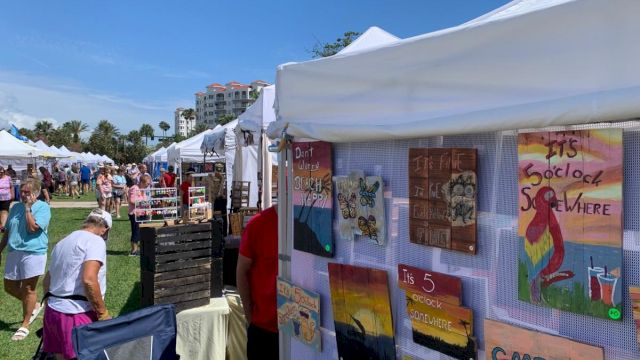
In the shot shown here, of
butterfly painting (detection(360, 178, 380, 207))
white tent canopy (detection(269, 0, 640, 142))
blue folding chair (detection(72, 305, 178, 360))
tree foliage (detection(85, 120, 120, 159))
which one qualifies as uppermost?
tree foliage (detection(85, 120, 120, 159))

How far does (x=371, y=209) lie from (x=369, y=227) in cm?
9

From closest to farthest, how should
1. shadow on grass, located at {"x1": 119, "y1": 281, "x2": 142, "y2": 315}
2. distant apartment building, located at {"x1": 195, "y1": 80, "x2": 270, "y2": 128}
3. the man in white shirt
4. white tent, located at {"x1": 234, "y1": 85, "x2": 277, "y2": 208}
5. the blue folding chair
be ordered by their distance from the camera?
the blue folding chair, the man in white shirt, shadow on grass, located at {"x1": 119, "y1": 281, "x2": 142, "y2": 315}, white tent, located at {"x1": 234, "y1": 85, "x2": 277, "y2": 208}, distant apartment building, located at {"x1": 195, "y1": 80, "x2": 270, "y2": 128}

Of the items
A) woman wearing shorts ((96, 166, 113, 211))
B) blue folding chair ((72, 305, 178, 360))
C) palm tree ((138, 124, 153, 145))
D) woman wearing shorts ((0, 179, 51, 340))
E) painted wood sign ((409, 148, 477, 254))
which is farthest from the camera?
palm tree ((138, 124, 153, 145))

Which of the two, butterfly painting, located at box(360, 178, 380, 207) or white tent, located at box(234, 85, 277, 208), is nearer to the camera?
butterfly painting, located at box(360, 178, 380, 207)

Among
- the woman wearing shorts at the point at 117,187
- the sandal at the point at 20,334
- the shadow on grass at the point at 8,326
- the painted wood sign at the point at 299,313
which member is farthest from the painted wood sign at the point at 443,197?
the woman wearing shorts at the point at 117,187

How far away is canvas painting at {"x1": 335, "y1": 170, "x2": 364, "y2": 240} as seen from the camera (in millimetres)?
2249

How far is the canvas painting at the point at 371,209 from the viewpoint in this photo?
2127mm

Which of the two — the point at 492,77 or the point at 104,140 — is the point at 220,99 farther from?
the point at 492,77

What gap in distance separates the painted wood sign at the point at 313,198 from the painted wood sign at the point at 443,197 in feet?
1.78

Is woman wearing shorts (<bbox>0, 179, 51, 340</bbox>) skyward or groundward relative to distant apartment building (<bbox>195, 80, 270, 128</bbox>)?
groundward

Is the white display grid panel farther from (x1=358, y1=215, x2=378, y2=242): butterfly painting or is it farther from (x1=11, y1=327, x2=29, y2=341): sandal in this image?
(x1=11, y1=327, x2=29, y2=341): sandal

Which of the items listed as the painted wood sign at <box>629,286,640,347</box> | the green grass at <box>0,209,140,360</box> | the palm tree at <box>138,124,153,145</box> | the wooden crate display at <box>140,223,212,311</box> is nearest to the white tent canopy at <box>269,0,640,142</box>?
the painted wood sign at <box>629,286,640,347</box>

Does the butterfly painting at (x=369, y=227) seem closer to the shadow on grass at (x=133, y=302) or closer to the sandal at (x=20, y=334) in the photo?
the shadow on grass at (x=133, y=302)

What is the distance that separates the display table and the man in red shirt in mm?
1262
